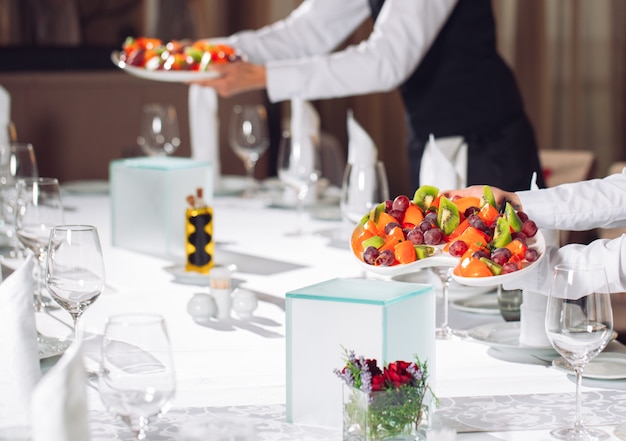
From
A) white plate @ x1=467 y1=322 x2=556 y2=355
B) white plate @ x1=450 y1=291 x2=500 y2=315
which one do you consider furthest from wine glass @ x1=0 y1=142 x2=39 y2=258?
white plate @ x1=467 y1=322 x2=556 y2=355

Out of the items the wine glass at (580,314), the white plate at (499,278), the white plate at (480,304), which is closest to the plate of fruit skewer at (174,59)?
the white plate at (480,304)

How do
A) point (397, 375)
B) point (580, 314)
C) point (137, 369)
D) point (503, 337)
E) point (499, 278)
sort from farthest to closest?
1. point (503, 337)
2. point (499, 278)
3. point (580, 314)
4. point (397, 375)
5. point (137, 369)

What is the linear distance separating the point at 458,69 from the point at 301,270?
0.97m

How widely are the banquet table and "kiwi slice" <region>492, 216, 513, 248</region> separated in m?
0.18

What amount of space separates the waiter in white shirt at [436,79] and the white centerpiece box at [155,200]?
53cm

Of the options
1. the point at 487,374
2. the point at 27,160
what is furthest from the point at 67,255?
the point at 27,160

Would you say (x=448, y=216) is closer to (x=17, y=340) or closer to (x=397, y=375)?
(x=397, y=375)

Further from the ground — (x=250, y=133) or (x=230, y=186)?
(x=250, y=133)

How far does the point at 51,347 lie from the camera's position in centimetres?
144

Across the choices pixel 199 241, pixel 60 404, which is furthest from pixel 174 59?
pixel 60 404

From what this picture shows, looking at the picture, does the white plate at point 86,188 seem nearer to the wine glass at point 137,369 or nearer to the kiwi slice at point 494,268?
the kiwi slice at point 494,268

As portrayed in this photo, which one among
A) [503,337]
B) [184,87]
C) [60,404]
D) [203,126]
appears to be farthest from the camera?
[184,87]

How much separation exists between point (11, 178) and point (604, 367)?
1575mm

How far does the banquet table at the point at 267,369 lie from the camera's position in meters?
1.18
